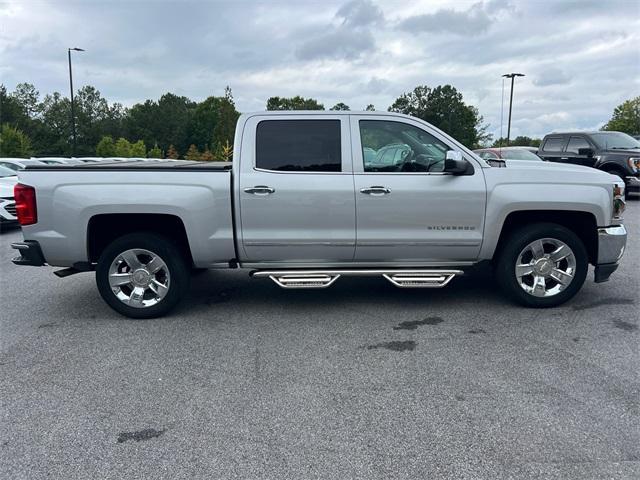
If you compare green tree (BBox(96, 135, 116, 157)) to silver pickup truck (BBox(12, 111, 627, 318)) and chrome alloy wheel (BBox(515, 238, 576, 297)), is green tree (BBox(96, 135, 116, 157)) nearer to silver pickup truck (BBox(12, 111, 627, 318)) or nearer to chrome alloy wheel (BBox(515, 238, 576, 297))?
silver pickup truck (BBox(12, 111, 627, 318))

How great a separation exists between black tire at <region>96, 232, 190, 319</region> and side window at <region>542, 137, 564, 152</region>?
1362 cm

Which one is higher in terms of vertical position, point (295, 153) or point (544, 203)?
point (295, 153)

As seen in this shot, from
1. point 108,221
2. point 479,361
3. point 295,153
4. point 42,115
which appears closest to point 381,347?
point 479,361

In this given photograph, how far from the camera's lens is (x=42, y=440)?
2.98 meters

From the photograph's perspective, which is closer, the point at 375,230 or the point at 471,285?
the point at 375,230

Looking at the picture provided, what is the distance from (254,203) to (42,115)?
81033mm

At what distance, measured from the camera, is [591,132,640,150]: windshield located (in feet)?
46.8

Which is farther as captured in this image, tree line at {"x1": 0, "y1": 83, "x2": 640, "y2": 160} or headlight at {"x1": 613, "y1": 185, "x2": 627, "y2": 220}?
tree line at {"x1": 0, "y1": 83, "x2": 640, "y2": 160}

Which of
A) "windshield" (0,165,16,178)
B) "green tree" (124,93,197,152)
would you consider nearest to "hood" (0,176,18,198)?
"windshield" (0,165,16,178)

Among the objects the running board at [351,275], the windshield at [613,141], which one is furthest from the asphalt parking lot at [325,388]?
the windshield at [613,141]

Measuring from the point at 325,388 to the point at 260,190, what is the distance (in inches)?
80.7

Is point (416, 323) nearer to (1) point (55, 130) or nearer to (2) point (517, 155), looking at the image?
(2) point (517, 155)

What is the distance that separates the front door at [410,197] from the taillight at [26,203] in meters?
3.05

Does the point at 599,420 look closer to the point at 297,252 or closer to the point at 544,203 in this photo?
the point at 544,203
